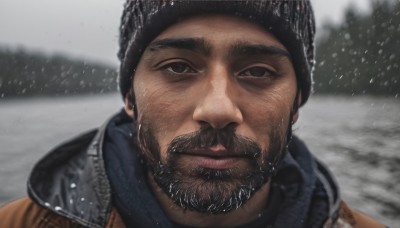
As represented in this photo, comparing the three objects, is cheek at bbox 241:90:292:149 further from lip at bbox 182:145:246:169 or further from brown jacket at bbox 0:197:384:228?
brown jacket at bbox 0:197:384:228

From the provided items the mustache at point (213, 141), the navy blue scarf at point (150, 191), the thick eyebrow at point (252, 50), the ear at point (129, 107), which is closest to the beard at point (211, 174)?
the mustache at point (213, 141)

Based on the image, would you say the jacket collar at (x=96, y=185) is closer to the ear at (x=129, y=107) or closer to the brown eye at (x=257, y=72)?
the ear at (x=129, y=107)

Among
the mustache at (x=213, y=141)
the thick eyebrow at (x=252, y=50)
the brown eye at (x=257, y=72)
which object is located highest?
the thick eyebrow at (x=252, y=50)

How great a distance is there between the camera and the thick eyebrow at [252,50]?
4.85 feet

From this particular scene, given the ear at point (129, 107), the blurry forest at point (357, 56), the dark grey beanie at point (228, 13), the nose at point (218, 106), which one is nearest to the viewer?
the nose at point (218, 106)

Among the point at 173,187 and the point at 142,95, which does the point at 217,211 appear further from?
the point at 142,95

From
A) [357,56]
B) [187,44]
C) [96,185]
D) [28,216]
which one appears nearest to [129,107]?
[96,185]

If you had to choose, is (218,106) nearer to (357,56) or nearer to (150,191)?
(150,191)

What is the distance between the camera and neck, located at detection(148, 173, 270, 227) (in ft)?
5.49

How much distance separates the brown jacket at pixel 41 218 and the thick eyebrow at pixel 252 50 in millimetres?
808

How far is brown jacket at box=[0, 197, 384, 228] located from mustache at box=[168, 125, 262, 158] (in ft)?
1.47

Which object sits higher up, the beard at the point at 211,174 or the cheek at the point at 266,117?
the cheek at the point at 266,117

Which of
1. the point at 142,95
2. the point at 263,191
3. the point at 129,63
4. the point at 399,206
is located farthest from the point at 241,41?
the point at 399,206

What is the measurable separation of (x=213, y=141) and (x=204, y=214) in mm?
459
